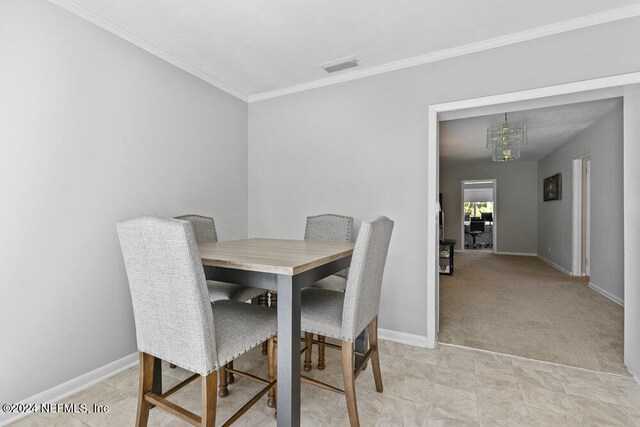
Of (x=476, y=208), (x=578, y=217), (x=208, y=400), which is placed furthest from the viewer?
(x=476, y=208)

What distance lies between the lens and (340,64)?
266 centimetres

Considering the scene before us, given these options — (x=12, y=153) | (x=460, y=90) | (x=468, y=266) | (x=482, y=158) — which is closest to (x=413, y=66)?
(x=460, y=90)

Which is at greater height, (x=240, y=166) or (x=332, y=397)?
(x=240, y=166)

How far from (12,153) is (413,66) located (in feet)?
9.21

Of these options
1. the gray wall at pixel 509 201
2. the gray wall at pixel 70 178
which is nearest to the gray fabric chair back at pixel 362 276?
the gray wall at pixel 70 178

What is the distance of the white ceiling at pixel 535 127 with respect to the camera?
12.6ft

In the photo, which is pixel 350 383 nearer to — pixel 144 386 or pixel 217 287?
pixel 144 386

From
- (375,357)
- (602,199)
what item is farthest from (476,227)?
(375,357)

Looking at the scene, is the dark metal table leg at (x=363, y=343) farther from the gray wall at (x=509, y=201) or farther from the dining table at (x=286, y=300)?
the gray wall at (x=509, y=201)

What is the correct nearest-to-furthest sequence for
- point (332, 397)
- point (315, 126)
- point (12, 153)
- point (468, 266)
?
point (12, 153) → point (332, 397) → point (315, 126) → point (468, 266)

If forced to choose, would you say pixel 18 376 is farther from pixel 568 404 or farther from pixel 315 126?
pixel 568 404

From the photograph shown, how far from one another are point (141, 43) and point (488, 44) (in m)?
2.65

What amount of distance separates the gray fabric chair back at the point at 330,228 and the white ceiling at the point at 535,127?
277 centimetres

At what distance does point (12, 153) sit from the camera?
1.62 metres
